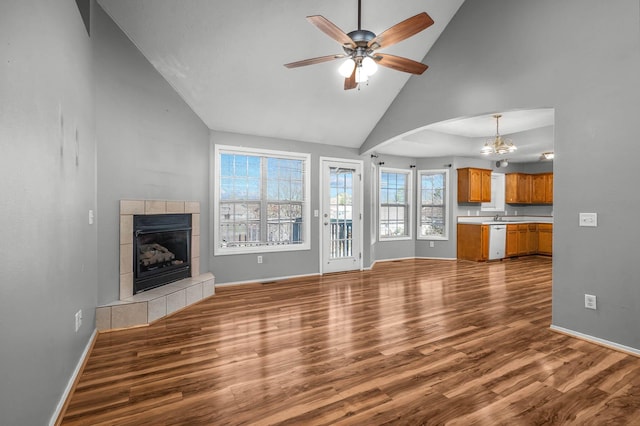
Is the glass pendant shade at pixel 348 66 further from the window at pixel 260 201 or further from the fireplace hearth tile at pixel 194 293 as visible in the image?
the fireplace hearth tile at pixel 194 293

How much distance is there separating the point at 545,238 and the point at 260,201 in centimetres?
742

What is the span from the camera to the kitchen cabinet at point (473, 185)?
7.44 meters

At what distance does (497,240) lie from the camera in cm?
736

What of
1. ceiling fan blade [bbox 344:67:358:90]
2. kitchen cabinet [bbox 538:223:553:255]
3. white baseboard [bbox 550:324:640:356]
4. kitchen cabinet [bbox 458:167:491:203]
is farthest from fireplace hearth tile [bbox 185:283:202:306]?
kitchen cabinet [bbox 538:223:553:255]

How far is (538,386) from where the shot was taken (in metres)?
2.12

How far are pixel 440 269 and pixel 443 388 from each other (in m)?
4.51

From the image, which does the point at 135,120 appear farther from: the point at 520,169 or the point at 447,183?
the point at 520,169

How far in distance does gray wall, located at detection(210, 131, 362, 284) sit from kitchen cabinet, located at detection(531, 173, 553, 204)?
5465 millimetres

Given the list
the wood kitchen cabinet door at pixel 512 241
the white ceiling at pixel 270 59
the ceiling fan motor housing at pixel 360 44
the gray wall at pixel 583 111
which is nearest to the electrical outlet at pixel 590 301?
the gray wall at pixel 583 111

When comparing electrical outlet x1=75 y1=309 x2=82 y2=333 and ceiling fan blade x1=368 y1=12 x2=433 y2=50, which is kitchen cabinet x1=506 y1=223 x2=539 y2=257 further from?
electrical outlet x1=75 y1=309 x2=82 y2=333

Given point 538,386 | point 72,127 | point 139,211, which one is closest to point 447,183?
point 538,386

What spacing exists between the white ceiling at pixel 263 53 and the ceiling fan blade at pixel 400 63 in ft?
3.88

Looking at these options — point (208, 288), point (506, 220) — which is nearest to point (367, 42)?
point (208, 288)

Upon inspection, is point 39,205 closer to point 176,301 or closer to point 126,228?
point 126,228
